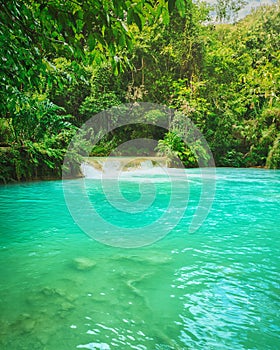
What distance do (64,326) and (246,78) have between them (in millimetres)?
21610

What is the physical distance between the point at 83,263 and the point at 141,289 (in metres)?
0.90

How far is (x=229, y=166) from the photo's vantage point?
66.6ft

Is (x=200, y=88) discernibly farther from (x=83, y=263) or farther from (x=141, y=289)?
(x=141, y=289)

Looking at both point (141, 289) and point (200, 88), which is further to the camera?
point (200, 88)

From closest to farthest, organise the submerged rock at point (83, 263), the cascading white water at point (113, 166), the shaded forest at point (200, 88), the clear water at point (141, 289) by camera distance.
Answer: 1. the clear water at point (141, 289)
2. the submerged rock at point (83, 263)
3. the cascading white water at point (113, 166)
4. the shaded forest at point (200, 88)

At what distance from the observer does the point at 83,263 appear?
357cm

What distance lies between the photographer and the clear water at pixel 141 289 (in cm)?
219

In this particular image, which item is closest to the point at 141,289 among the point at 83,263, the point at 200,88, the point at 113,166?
the point at 83,263

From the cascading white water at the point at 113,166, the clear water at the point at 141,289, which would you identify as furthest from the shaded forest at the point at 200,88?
the clear water at the point at 141,289

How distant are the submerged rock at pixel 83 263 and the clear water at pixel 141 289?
0.01 meters

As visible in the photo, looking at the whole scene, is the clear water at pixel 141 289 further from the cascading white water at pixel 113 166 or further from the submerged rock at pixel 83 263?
the cascading white water at pixel 113 166

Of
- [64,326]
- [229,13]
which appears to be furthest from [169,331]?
[229,13]

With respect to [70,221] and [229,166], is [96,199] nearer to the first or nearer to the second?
[70,221]

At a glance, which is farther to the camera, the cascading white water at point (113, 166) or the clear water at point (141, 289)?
the cascading white water at point (113, 166)
